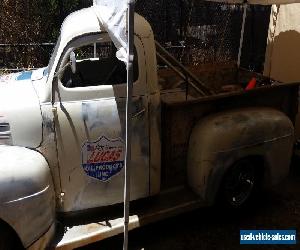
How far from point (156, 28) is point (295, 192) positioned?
280 inches

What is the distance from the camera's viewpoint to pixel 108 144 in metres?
4.18

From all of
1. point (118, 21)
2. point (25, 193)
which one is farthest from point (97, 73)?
point (25, 193)

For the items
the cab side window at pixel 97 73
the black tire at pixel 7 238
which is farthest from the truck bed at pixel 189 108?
the black tire at pixel 7 238

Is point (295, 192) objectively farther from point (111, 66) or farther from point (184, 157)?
point (111, 66)

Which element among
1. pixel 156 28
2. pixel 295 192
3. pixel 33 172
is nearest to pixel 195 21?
pixel 156 28

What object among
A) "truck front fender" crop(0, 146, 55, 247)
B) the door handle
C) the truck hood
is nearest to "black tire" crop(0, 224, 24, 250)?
"truck front fender" crop(0, 146, 55, 247)

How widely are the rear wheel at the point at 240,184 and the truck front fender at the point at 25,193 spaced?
2.16 meters

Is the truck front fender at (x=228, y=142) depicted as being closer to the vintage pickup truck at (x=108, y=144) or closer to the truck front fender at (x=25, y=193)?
the vintage pickup truck at (x=108, y=144)

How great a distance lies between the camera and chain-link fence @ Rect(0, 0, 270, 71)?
34.4 ft

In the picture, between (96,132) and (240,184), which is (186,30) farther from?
(96,132)

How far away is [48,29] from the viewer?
1086 centimetres

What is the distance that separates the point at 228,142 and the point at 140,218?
132cm

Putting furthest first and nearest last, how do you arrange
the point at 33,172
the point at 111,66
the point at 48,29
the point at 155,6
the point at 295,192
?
the point at 155,6 → the point at 48,29 → the point at 295,192 → the point at 111,66 → the point at 33,172

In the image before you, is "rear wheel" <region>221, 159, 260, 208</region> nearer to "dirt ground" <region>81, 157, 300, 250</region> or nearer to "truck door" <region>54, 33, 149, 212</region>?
"dirt ground" <region>81, 157, 300, 250</region>
